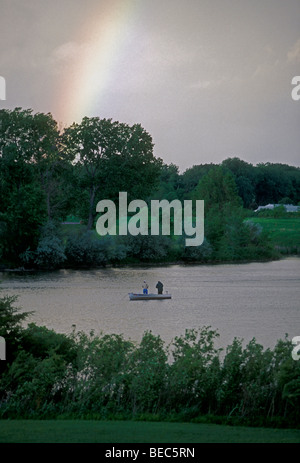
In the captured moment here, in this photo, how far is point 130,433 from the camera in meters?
9.98

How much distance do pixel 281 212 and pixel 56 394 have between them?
81.4m

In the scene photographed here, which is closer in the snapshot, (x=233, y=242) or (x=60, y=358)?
(x=60, y=358)

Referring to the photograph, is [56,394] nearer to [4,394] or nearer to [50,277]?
[4,394]

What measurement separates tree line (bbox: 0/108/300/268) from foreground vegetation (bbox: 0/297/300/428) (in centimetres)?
4486

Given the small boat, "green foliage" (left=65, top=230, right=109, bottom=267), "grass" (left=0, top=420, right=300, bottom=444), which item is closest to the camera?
"grass" (left=0, top=420, right=300, bottom=444)

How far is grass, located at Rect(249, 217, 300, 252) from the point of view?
264 feet

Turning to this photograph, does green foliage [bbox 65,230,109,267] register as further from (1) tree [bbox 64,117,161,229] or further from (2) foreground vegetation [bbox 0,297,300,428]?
(2) foreground vegetation [bbox 0,297,300,428]

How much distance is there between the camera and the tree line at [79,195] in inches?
2306

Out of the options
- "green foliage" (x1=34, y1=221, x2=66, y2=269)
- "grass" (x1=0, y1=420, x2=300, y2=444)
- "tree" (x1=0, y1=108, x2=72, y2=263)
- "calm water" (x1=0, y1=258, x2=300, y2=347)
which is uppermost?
"tree" (x1=0, y1=108, x2=72, y2=263)

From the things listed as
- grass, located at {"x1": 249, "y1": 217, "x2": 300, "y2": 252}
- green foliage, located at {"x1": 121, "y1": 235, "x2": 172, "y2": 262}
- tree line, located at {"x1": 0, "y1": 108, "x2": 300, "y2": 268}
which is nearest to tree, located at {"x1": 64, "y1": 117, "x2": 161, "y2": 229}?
tree line, located at {"x1": 0, "y1": 108, "x2": 300, "y2": 268}

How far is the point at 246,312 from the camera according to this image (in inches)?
1331

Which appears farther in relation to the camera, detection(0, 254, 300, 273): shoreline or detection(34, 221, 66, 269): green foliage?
detection(34, 221, 66, 269): green foliage
